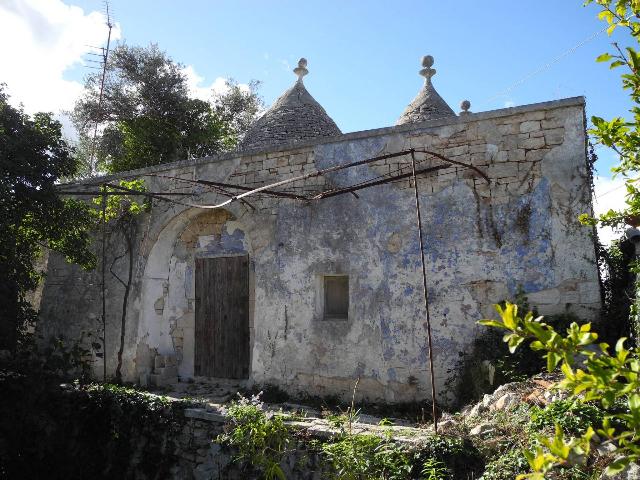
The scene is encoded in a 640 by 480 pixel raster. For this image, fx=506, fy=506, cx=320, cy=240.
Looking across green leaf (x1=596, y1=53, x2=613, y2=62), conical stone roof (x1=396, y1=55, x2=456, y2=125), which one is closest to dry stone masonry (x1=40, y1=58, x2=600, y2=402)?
conical stone roof (x1=396, y1=55, x2=456, y2=125)

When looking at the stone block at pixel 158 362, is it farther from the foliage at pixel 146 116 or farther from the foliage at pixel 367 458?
the foliage at pixel 146 116

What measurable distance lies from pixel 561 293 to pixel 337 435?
119 inches

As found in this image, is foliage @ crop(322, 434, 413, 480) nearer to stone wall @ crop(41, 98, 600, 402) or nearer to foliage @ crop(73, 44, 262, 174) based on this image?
stone wall @ crop(41, 98, 600, 402)

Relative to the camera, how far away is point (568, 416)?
3938 millimetres

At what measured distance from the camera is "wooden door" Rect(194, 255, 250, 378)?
836 cm

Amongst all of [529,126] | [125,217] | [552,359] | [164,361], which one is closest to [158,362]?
[164,361]

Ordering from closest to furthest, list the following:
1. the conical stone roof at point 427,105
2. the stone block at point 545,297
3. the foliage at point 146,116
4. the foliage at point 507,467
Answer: the foliage at point 507,467, the stone block at point 545,297, the conical stone roof at point 427,105, the foliage at point 146,116

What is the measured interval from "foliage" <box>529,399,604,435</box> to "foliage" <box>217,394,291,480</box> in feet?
7.46

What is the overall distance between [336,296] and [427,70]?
20.1 ft

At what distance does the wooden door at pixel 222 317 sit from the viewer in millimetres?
8359

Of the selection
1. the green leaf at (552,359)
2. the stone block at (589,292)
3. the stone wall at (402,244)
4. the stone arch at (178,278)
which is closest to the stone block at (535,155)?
the stone wall at (402,244)

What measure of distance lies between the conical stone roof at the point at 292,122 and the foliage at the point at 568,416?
22.8ft

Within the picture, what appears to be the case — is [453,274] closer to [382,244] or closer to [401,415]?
[382,244]

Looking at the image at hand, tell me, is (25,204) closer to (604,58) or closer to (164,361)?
(164,361)
